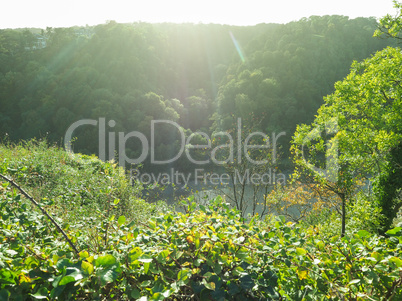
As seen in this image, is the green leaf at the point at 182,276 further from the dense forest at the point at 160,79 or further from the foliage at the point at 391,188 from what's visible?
the dense forest at the point at 160,79

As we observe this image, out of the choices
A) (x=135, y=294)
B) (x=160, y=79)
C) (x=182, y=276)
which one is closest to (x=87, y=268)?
(x=135, y=294)

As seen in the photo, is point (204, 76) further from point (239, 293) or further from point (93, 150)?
point (239, 293)

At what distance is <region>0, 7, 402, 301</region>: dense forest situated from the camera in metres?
1.20

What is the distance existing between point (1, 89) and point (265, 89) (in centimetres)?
2952

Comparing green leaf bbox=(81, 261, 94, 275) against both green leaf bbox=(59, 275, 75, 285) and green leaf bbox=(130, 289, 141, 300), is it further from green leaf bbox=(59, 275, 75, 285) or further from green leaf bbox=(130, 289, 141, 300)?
green leaf bbox=(130, 289, 141, 300)

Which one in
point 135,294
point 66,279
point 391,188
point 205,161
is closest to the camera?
point 66,279

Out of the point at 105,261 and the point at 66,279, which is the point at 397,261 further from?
the point at 66,279

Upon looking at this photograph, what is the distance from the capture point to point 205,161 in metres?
26.5

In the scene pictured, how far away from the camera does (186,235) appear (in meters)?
1.45

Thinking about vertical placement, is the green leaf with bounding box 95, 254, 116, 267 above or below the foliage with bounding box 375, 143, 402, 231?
above

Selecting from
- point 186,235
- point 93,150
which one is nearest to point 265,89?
point 93,150

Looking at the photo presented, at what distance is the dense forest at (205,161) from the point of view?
1201 mm

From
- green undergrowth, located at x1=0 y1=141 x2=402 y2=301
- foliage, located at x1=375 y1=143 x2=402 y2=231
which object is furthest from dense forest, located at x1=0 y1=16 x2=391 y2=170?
green undergrowth, located at x1=0 y1=141 x2=402 y2=301

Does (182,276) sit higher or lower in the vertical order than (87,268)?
lower
